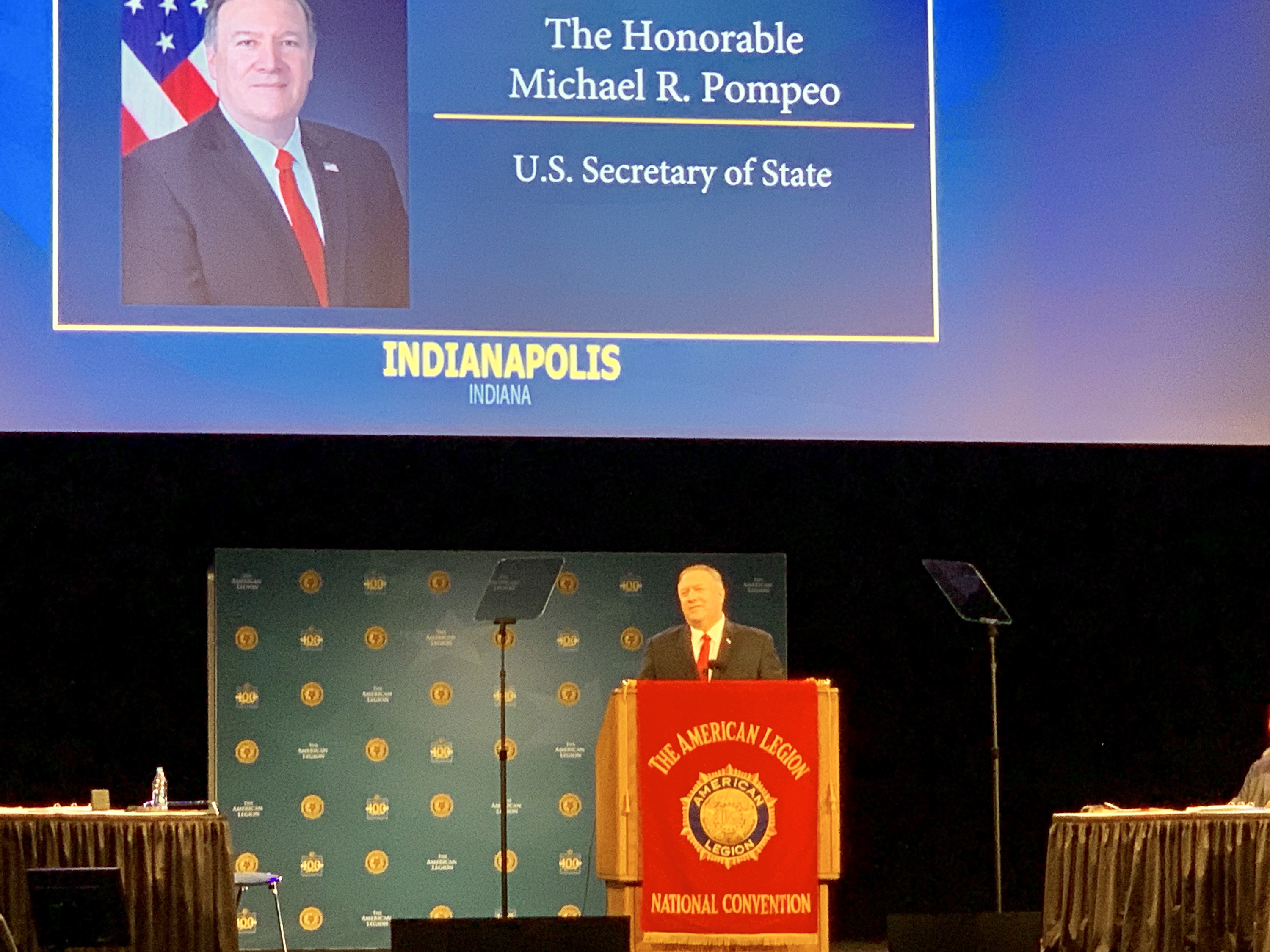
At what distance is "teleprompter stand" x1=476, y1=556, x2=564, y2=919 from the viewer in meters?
6.49

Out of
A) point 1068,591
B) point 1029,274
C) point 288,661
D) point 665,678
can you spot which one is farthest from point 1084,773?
point 288,661

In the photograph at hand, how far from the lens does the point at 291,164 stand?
7.45 metres

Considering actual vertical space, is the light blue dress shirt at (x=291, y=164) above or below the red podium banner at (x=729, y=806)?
above

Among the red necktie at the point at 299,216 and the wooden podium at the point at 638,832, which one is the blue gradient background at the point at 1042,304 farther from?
the wooden podium at the point at 638,832

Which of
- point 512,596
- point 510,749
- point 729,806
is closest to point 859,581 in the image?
point 510,749

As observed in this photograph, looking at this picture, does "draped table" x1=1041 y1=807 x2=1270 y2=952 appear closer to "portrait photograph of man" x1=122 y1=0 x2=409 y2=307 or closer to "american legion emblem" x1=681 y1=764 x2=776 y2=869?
"american legion emblem" x1=681 y1=764 x2=776 y2=869

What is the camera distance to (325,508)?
8367 mm

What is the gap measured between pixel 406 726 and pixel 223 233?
222cm

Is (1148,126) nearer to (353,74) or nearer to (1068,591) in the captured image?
(1068,591)

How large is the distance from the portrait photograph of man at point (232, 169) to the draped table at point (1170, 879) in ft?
11.4

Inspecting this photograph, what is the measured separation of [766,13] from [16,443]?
3.74 metres

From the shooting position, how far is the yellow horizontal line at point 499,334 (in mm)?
7340

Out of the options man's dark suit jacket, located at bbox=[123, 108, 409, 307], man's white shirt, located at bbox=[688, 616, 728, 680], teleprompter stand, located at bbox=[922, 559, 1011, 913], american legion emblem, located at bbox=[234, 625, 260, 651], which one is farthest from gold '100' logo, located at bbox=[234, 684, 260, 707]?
teleprompter stand, located at bbox=[922, 559, 1011, 913]

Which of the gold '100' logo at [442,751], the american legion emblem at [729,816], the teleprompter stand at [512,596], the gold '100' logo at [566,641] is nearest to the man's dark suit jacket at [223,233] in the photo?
the teleprompter stand at [512,596]
